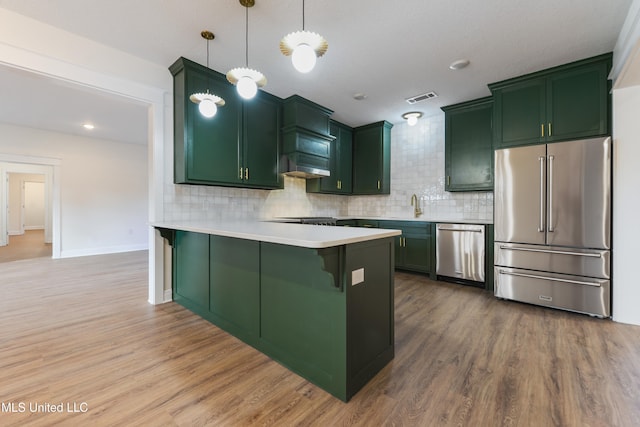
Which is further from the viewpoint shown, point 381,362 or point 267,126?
point 267,126

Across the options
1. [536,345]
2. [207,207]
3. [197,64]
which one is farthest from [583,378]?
[197,64]

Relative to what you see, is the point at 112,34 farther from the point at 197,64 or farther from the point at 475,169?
the point at 475,169

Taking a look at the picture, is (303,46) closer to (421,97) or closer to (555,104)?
(421,97)

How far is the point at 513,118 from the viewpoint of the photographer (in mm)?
3197

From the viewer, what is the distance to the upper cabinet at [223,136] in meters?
2.93

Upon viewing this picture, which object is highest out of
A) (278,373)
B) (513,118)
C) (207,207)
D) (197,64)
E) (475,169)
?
(197,64)

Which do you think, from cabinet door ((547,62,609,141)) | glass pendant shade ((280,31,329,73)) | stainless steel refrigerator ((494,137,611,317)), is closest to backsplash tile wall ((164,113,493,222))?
stainless steel refrigerator ((494,137,611,317))

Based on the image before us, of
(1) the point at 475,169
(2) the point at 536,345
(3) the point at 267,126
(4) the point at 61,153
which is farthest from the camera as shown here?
(4) the point at 61,153

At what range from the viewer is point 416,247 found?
4289 mm

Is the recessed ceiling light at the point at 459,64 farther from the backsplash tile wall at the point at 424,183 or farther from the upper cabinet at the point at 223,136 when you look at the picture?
the upper cabinet at the point at 223,136

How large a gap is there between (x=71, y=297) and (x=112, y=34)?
2.93m

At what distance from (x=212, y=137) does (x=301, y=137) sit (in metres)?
1.26

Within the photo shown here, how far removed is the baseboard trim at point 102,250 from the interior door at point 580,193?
8.15 m

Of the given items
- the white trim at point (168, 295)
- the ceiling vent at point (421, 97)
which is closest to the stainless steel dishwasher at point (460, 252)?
the ceiling vent at point (421, 97)
